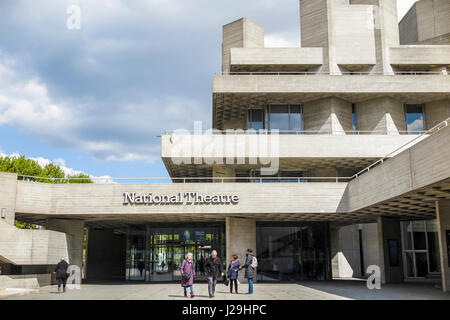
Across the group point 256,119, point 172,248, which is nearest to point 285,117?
point 256,119

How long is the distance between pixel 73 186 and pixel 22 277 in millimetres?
5338

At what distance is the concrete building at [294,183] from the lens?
2489 centimetres

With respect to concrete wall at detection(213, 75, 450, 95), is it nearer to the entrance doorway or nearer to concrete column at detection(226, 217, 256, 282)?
concrete column at detection(226, 217, 256, 282)

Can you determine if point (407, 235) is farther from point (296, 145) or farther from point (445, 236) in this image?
point (445, 236)

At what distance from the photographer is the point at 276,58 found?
33.7 meters

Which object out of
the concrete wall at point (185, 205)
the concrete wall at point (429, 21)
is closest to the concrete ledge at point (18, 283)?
the concrete wall at point (185, 205)

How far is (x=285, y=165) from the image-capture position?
30625 mm

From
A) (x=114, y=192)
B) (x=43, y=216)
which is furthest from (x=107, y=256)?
(x=114, y=192)

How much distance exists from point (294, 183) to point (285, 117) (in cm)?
901

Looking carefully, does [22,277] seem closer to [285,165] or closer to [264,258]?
[264,258]

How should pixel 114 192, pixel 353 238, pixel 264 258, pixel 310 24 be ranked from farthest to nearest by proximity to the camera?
1. pixel 353 238
2. pixel 310 24
3. pixel 264 258
4. pixel 114 192

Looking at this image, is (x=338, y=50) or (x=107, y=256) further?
(x=107, y=256)

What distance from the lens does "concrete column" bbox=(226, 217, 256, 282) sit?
26.7m

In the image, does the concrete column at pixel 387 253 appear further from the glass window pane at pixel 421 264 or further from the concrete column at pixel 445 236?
the glass window pane at pixel 421 264
